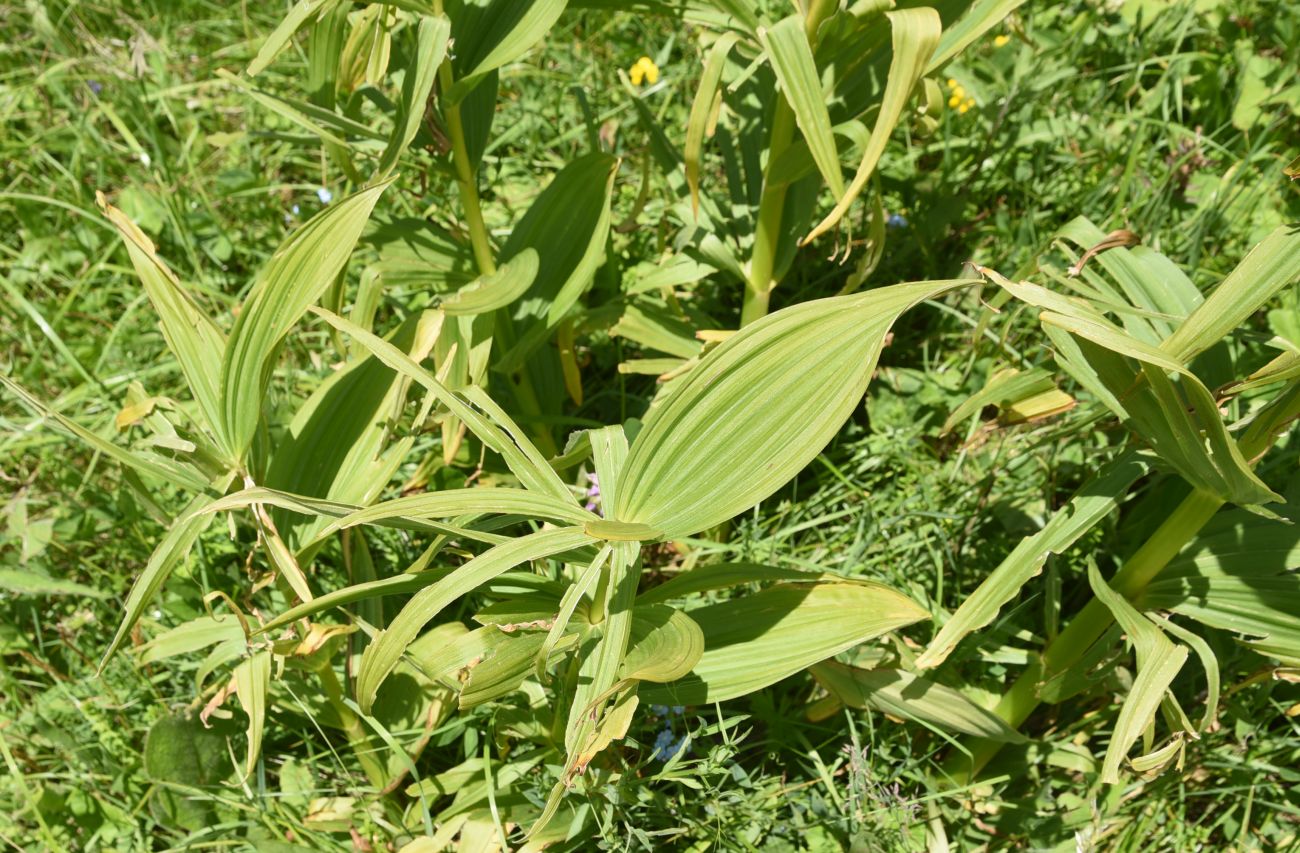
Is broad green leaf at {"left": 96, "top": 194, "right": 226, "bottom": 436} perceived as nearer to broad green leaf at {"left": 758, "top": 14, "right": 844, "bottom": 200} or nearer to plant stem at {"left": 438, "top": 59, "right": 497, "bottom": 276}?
plant stem at {"left": 438, "top": 59, "right": 497, "bottom": 276}

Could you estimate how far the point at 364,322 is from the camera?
1747mm

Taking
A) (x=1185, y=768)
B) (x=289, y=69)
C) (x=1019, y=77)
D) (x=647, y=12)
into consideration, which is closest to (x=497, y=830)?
(x=1185, y=768)

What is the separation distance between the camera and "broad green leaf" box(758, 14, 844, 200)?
1.41 meters

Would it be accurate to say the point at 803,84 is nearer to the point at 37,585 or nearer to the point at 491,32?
the point at 491,32

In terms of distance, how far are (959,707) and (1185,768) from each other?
1.49 ft

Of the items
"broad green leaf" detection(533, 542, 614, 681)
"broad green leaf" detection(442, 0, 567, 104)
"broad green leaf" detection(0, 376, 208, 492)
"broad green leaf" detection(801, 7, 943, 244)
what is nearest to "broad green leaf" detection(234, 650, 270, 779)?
"broad green leaf" detection(0, 376, 208, 492)

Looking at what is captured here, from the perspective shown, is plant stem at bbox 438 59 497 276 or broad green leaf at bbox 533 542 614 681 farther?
plant stem at bbox 438 59 497 276

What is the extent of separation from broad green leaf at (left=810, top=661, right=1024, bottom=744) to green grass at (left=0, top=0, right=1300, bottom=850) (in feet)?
0.11

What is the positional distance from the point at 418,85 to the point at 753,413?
667 mm

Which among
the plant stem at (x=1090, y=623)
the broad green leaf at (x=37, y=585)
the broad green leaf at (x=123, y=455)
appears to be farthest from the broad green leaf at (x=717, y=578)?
the broad green leaf at (x=37, y=585)

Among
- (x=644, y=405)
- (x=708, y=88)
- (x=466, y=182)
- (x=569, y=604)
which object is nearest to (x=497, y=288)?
(x=466, y=182)

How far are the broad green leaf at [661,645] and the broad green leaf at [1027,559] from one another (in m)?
→ 0.32

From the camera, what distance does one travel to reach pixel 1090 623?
147 cm

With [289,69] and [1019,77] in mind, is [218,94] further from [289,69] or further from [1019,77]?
[1019,77]
